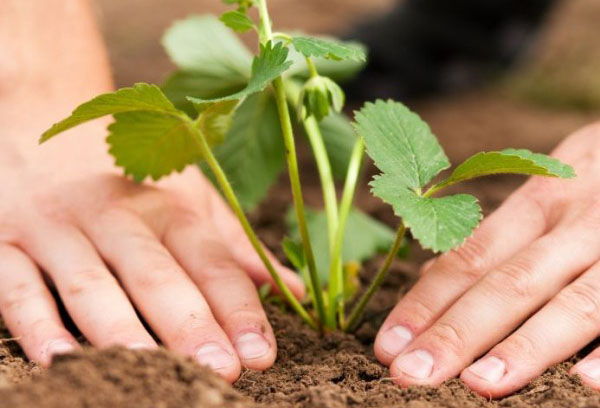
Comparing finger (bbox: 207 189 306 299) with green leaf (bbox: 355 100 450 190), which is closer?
green leaf (bbox: 355 100 450 190)

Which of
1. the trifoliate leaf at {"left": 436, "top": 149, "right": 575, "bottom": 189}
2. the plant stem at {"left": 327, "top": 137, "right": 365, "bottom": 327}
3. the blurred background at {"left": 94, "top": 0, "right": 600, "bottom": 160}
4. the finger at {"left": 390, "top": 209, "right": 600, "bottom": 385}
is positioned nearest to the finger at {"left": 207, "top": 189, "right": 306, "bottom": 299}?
the plant stem at {"left": 327, "top": 137, "right": 365, "bottom": 327}

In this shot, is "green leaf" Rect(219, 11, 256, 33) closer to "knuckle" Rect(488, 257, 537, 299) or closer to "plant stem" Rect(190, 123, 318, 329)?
"plant stem" Rect(190, 123, 318, 329)

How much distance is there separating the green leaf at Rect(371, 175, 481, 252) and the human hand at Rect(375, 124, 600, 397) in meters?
0.23

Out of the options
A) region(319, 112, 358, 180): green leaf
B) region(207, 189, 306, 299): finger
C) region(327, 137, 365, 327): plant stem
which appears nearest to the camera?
region(327, 137, 365, 327): plant stem

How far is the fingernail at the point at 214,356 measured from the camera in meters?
1.11

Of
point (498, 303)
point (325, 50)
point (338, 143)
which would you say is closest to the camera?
point (325, 50)

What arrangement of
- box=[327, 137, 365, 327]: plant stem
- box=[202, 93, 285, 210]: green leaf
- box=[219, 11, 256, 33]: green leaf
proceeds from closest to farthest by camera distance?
box=[219, 11, 256, 33]: green leaf
box=[327, 137, 365, 327]: plant stem
box=[202, 93, 285, 210]: green leaf

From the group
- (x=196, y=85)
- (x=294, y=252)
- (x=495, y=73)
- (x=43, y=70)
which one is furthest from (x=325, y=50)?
(x=495, y=73)

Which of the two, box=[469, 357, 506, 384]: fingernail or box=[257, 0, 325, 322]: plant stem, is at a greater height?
box=[257, 0, 325, 322]: plant stem

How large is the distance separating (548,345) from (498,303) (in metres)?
0.10

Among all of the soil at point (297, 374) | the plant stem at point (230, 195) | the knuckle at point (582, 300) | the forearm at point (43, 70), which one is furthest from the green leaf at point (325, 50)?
the forearm at point (43, 70)

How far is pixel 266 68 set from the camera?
1.00 m

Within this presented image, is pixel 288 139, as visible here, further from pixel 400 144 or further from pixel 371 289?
pixel 371 289

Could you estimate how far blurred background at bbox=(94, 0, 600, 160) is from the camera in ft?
9.59
